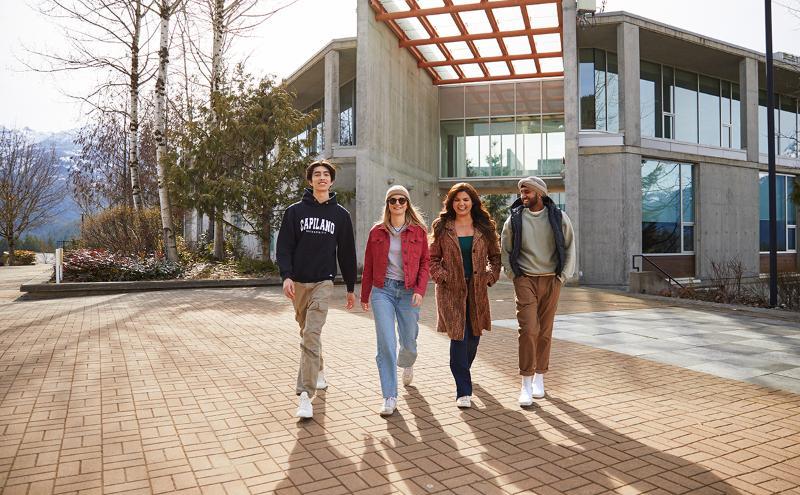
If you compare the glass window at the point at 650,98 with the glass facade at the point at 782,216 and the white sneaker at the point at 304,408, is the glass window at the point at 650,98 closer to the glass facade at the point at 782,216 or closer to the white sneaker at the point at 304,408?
the glass facade at the point at 782,216

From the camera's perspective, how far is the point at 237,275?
1805cm

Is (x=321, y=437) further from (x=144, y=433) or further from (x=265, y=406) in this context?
(x=144, y=433)

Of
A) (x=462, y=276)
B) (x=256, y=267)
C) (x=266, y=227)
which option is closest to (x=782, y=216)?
(x=266, y=227)

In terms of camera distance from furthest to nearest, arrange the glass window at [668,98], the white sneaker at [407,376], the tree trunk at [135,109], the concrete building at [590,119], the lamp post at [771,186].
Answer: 1. the glass window at [668,98]
2. the tree trunk at [135,109]
3. the concrete building at [590,119]
4. the lamp post at [771,186]
5. the white sneaker at [407,376]

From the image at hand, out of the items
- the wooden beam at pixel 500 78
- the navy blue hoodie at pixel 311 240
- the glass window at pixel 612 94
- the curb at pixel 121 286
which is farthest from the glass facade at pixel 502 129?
the navy blue hoodie at pixel 311 240

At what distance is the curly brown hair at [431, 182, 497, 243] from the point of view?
5.12 metres

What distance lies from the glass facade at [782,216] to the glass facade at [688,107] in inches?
98.7

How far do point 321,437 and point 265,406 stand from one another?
3.13 ft

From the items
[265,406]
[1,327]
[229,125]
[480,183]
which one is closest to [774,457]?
[265,406]

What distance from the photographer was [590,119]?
67.2 feet

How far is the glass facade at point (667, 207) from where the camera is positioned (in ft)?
65.0

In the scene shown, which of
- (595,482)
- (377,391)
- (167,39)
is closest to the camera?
(595,482)

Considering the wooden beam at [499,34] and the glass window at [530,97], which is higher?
the wooden beam at [499,34]

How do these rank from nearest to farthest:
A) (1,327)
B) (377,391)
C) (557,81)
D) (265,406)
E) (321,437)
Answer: (321,437) < (265,406) < (377,391) < (1,327) < (557,81)
